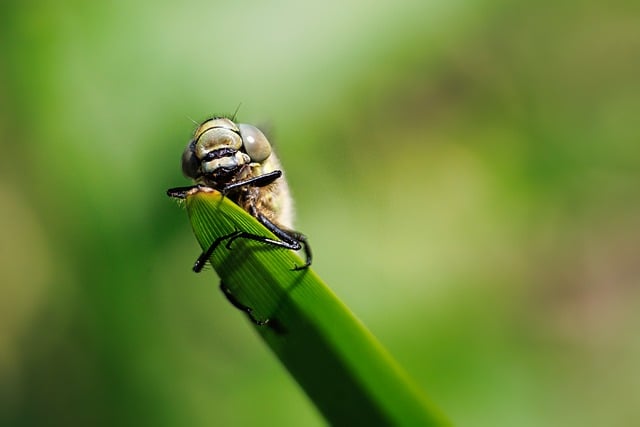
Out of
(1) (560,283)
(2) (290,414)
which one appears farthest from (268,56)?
(1) (560,283)

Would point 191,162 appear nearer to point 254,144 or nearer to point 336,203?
point 254,144

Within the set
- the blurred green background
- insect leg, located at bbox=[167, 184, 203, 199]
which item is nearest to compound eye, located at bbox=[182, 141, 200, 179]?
insect leg, located at bbox=[167, 184, 203, 199]

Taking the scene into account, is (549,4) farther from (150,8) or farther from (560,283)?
(150,8)

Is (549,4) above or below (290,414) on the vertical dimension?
above

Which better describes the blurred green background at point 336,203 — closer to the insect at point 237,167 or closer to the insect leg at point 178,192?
the insect at point 237,167

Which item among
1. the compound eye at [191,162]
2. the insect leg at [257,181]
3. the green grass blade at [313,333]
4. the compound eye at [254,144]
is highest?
the compound eye at [254,144]

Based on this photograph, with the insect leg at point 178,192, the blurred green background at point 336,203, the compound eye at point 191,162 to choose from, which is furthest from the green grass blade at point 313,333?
the blurred green background at point 336,203
